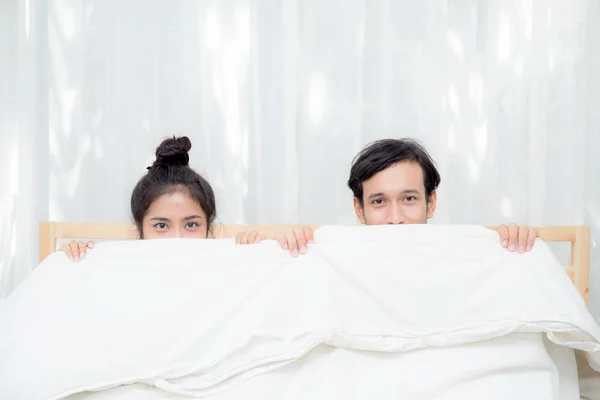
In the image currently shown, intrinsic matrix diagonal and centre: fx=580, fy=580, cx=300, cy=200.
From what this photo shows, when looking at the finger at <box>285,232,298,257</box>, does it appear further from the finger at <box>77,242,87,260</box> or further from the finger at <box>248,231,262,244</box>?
the finger at <box>77,242,87,260</box>

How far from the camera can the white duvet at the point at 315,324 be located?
3.30 ft

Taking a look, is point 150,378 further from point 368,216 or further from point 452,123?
point 452,123

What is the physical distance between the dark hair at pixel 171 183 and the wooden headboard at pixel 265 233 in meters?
0.13

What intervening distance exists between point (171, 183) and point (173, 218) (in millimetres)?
101

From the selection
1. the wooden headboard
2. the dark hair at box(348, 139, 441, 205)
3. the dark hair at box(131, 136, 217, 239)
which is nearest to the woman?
the dark hair at box(131, 136, 217, 239)

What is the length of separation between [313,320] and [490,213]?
42.9 inches

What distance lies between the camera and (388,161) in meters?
1.45

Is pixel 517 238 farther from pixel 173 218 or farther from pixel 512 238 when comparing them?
pixel 173 218

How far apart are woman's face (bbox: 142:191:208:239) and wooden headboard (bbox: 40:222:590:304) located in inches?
7.0

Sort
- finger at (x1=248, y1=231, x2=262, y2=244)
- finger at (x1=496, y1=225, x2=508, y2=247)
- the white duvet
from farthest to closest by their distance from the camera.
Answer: finger at (x1=248, y1=231, x2=262, y2=244) → finger at (x1=496, y1=225, x2=508, y2=247) → the white duvet

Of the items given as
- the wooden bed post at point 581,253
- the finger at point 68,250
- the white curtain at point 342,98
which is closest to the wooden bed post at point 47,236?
the white curtain at point 342,98

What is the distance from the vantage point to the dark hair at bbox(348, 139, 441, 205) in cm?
146

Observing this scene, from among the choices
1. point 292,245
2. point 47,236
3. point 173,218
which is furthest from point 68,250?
point 47,236

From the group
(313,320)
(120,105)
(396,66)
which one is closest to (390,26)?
(396,66)
